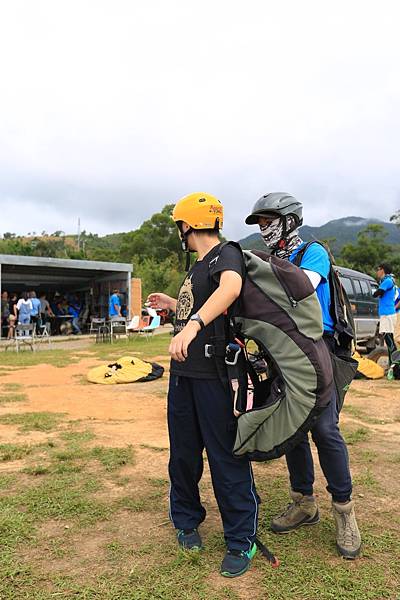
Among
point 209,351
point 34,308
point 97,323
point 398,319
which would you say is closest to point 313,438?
Result: point 209,351

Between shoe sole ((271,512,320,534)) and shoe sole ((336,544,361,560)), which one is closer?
shoe sole ((336,544,361,560))

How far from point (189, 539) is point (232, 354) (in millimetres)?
1038

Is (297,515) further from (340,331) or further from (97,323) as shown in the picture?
(97,323)

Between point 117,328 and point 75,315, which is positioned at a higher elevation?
point 75,315

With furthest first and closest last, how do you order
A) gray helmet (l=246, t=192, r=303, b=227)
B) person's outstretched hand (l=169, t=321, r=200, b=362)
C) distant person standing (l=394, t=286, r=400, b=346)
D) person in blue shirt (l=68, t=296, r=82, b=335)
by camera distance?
person in blue shirt (l=68, t=296, r=82, b=335) < distant person standing (l=394, t=286, r=400, b=346) < gray helmet (l=246, t=192, r=303, b=227) < person's outstretched hand (l=169, t=321, r=200, b=362)

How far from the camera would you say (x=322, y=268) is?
2.67 meters

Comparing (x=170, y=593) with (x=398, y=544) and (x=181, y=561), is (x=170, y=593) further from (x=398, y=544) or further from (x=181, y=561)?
(x=398, y=544)

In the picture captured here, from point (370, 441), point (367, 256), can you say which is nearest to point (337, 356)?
point (370, 441)

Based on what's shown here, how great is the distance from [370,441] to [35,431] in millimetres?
3293

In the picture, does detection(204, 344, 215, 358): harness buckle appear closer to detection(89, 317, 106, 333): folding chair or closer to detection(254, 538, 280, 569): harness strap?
detection(254, 538, 280, 569): harness strap

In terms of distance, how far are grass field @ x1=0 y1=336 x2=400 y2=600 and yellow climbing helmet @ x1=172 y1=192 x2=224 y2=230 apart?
1637 millimetres

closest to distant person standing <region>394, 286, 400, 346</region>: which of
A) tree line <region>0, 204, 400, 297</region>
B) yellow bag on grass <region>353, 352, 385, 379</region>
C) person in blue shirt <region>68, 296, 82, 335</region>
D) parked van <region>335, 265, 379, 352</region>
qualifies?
yellow bag on grass <region>353, 352, 385, 379</region>

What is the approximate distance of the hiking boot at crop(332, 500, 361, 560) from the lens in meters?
2.60

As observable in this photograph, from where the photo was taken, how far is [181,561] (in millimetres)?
2523
